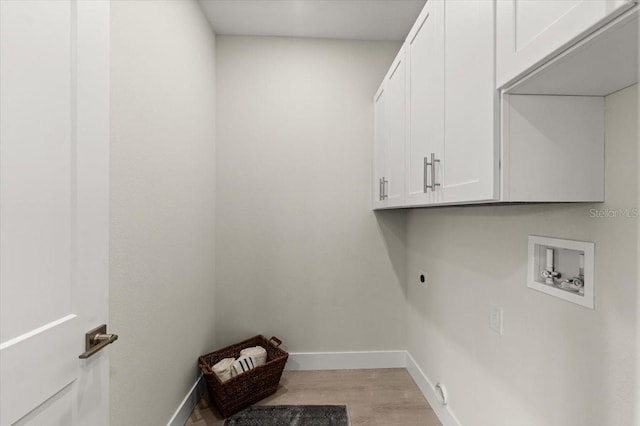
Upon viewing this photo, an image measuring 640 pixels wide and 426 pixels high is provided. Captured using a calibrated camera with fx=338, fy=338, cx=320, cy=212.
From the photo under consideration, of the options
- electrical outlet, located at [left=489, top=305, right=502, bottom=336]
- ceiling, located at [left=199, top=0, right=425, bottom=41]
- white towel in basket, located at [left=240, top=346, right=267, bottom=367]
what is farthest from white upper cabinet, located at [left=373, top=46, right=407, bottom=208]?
white towel in basket, located at [left=240, top=346, right=267, bottom=367]

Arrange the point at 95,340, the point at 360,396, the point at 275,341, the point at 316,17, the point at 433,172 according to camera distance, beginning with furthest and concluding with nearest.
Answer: the point at 275,341 < the point at 316,17 < the point at 360,396 < the point at 433,172 < the point at 95,340

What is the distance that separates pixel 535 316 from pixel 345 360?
1.76 meters

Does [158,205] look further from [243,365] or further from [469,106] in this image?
[469,106]

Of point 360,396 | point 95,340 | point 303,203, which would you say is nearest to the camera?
point 95,340

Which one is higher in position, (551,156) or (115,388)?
(551,156)

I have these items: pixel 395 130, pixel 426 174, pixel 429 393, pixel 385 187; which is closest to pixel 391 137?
pixel 395 130

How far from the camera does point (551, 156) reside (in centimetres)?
90

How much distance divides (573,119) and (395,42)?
81.9 inches

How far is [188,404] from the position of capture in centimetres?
206

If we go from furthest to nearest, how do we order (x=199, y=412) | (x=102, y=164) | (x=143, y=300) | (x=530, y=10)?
(x=199, y=412) → (x=143, y=300) → (x=102, y=164) → (x=530, y=10)

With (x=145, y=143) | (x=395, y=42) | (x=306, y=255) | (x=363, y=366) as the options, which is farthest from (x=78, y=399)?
(x=395, y=42)

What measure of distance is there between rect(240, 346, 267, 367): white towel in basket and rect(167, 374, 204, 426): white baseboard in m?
0.34

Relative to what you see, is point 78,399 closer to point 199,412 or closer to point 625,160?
point 199,412

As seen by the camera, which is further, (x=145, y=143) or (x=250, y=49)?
(x=250, y=49)
